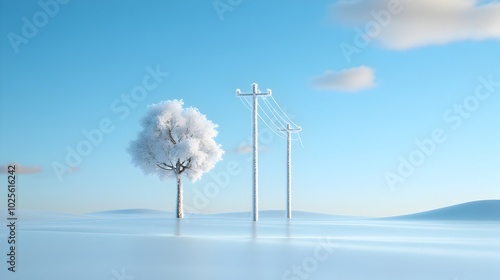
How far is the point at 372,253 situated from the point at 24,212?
27070 mm

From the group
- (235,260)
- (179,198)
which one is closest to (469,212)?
(179,198)

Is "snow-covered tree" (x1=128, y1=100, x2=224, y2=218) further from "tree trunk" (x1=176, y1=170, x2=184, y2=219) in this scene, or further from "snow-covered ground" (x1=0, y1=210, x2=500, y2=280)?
"snow-covered ground" (x1=0, y1=210, x2=500, y2=280)

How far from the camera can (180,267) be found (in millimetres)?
9117

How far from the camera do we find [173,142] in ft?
119

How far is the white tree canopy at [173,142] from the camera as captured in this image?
35.5 meters

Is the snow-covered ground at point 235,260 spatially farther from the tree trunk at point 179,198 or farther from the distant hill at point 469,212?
the distant hill at point 469,212

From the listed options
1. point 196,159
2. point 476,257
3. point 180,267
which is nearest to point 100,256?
point 180,267

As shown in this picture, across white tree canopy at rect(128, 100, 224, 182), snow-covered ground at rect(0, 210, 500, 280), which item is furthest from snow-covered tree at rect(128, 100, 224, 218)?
snow-covered ground at rect(0, 210, 500, 280)

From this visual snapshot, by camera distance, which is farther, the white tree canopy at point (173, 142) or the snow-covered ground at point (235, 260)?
the white tree canopy at point (173, 142)

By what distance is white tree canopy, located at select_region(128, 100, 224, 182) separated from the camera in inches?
1396

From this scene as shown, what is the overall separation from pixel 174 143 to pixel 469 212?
20770 mm

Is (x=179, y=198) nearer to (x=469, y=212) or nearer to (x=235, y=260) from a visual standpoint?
(x=469, y=212)

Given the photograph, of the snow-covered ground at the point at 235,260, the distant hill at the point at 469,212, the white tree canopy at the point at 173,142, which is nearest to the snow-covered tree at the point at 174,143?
the white tree canopy at the point at 173,142

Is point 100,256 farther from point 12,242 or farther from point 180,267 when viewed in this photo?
point 12,242
